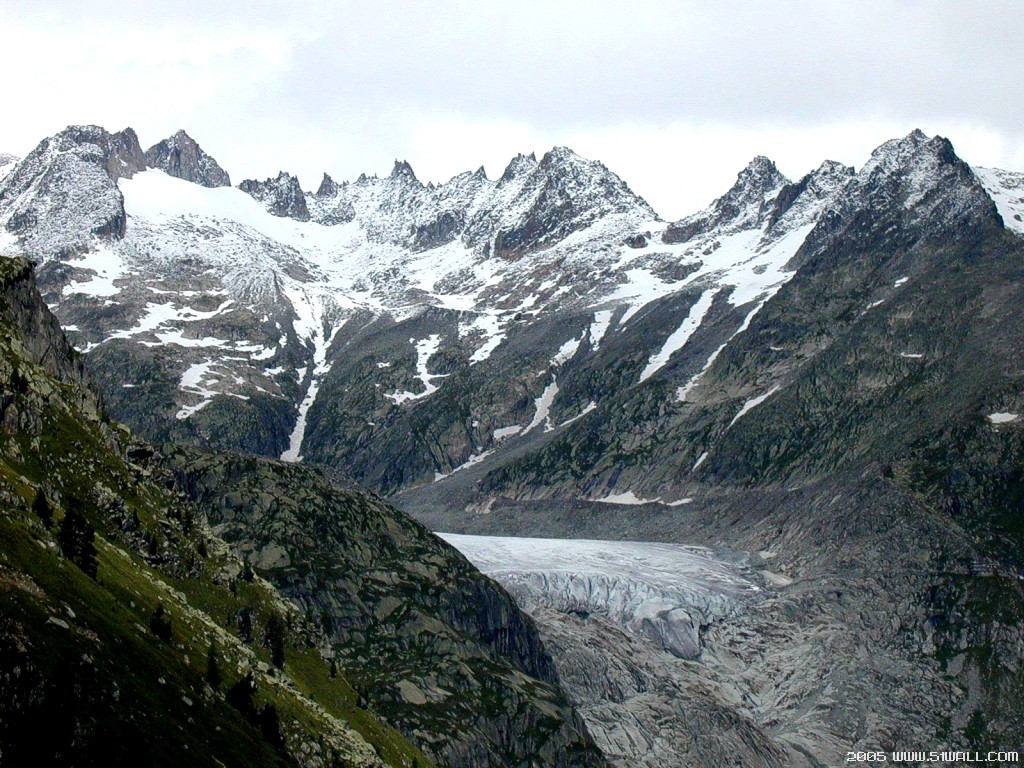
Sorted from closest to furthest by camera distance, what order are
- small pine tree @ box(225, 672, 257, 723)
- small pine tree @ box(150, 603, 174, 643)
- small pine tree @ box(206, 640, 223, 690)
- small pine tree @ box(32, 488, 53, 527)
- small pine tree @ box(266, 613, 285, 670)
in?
small pine tree @ box(32, 488, 53, 527) → small pine tree @ box(150, 603, 174, 643) → small pine tree @ box(206, 640, 223, 690) → small pine tree @ box(225, 672, 257, 723) → small pine tree @ box(266, 613, 285, 670)

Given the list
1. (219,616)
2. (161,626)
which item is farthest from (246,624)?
(161,626)

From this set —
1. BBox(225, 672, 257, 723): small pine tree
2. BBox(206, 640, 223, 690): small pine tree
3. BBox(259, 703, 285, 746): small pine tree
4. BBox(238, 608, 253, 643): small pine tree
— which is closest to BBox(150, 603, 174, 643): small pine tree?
BBox(206, 640, 223, 690): small pine tree

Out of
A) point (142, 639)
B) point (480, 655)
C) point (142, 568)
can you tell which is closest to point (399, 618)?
point (480, 655)

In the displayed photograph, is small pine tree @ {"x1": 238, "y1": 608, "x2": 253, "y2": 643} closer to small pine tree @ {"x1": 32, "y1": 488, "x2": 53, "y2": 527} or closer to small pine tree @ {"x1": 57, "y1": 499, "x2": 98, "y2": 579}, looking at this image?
small pine tree @ {"x1": 32, "y1": 488, "x2": 53, "y2": 527}

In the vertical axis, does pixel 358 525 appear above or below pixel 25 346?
below

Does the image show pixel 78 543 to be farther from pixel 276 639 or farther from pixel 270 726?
pixel 276 639

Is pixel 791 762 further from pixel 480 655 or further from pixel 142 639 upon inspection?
pixel 142 639
